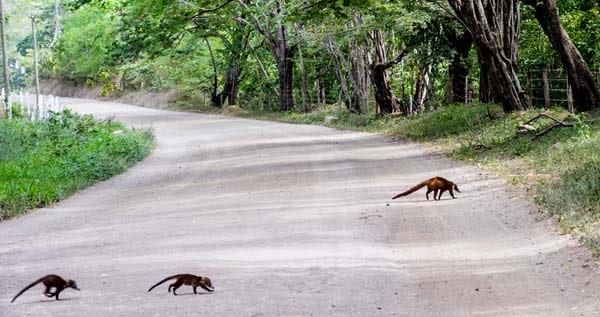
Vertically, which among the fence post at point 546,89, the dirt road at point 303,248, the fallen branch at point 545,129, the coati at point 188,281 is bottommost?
the dirt road at point 303,248

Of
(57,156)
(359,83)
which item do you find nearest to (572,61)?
(57,156)

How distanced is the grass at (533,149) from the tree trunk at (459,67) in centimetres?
246

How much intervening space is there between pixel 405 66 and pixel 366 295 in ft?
91.8

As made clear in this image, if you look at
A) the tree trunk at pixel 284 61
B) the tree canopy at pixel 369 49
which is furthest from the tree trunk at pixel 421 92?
the tree trunk at pixel 284 61

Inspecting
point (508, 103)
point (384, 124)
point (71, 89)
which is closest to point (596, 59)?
point (508, 103)

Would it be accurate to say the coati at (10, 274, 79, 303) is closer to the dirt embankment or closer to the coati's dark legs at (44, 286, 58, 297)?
the coati's dark legs at (44, 286, 58, 297)

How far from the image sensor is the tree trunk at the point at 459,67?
30.5 meters

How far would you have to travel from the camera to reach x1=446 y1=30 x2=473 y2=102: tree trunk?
30.5 metres

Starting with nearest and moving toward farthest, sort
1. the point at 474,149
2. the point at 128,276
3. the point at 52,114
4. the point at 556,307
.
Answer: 1. the point at 556,307
2. the point at 128,276
3. the point at 474,149
4. the point at 52,114

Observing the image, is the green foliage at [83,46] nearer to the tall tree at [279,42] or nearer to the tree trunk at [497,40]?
the tall tree at [279,42]

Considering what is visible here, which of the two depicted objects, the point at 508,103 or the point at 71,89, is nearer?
the point at 508,103

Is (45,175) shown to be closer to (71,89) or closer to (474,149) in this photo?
(474,149)

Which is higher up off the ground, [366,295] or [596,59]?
[596,59]

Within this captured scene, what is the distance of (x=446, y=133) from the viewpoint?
991 inches
